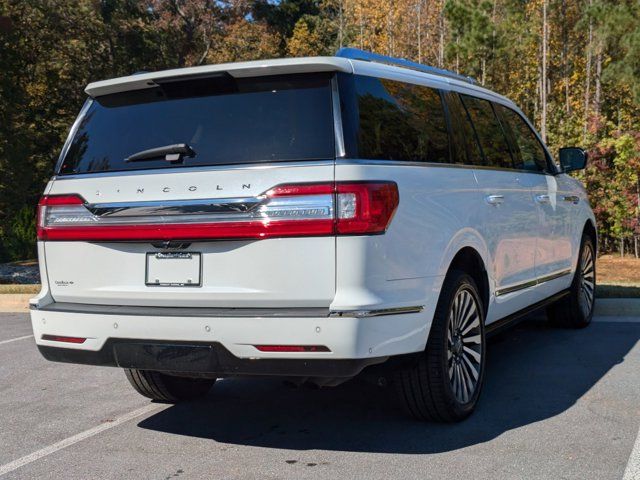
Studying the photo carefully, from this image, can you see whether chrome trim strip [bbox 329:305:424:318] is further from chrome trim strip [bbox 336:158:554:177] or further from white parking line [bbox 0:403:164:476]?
white parking line [bbox 0:403:164:476]

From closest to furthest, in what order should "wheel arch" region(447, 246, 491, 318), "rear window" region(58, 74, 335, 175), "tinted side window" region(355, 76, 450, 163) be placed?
"rear window" region(58, 74, 335, 175), "tinted side window" region(355, 76, 450, 163), "wheel arch" region(447, 246, 491, 318)

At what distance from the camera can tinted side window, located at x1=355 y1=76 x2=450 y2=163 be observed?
426 cm

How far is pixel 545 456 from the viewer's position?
13.8 ft

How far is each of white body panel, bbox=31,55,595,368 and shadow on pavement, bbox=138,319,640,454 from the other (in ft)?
2.23

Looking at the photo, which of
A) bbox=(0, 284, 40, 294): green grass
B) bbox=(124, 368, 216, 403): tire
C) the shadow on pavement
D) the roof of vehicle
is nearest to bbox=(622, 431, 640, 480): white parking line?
the shadow on pavement

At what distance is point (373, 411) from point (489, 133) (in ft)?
6.97

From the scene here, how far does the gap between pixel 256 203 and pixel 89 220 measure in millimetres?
983

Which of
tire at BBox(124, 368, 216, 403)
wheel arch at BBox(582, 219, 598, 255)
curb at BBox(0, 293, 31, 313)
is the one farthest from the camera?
curb at BBox(0, 293, 31, 313)

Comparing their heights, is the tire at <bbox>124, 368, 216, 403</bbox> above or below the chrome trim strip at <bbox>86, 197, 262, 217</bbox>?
below

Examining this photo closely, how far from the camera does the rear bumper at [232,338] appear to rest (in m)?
3.90

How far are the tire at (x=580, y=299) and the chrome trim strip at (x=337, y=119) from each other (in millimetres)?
4192

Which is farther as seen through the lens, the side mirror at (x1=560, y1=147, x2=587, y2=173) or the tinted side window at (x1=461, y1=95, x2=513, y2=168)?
the side mirror at (x1=560, y1=147, x2=587, y2=173)

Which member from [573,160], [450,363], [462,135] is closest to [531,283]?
[462,135]

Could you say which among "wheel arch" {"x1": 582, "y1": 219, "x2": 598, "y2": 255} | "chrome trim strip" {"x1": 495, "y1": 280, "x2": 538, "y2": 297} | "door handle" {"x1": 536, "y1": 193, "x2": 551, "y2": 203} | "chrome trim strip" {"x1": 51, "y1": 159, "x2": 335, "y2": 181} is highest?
"chrome trim strip" {"x1": 51, "y1": 159, "x2": 335, "y2": 181}
